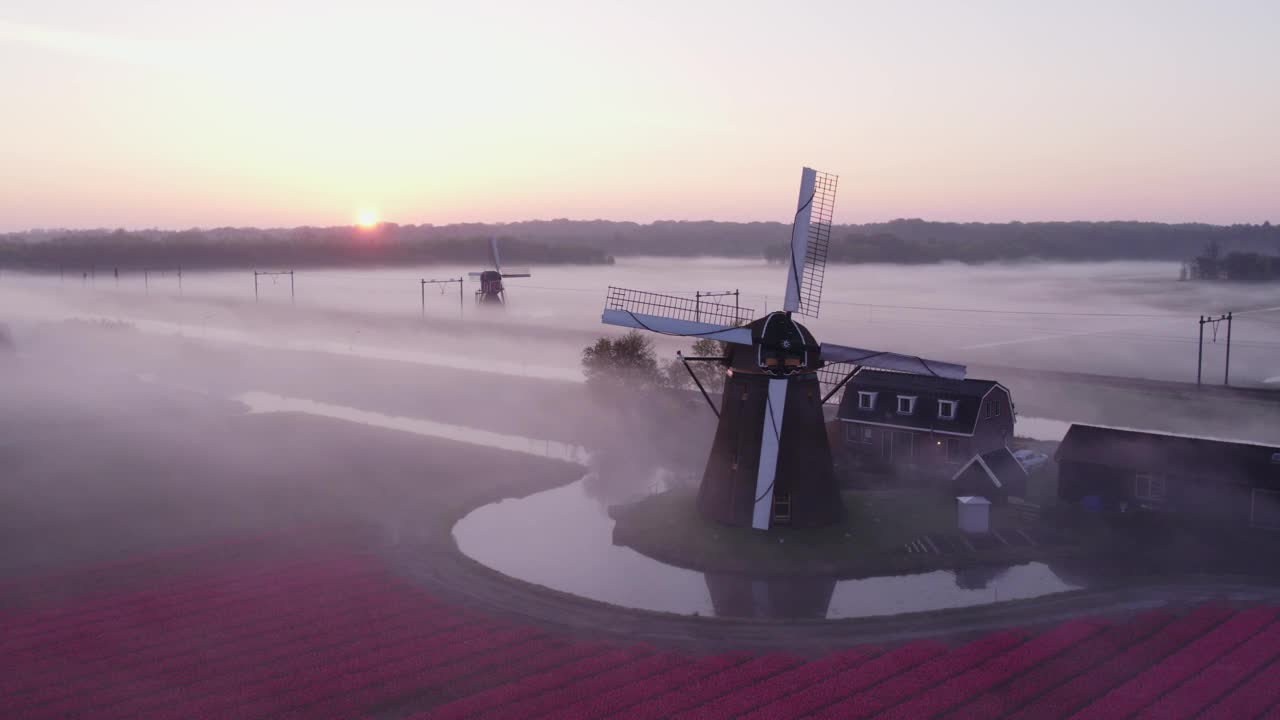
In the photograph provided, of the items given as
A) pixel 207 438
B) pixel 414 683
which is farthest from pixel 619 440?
pixel 414 683

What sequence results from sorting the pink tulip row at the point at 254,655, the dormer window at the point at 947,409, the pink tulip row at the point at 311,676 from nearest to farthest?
the pink tulip row at the point at 311,676 → the pink tulip row at the point at 254,655 → the dormer window at the point at 947,409

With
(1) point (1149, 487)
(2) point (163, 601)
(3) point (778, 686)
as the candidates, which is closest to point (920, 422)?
(1) point (1149, 487)

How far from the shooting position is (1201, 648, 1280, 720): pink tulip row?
1822 cm

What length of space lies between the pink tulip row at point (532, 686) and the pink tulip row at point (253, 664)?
423 centimetres

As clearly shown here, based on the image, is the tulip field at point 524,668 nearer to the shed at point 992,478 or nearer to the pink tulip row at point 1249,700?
the pink tulip row at point 1249,700

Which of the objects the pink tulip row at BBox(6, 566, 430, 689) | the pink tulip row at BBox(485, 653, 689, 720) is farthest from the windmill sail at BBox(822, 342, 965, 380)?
the pink tulip row at BBox(6, 566, 430, 689)

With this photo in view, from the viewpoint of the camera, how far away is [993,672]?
20656 millimetres

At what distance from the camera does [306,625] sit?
23.8m

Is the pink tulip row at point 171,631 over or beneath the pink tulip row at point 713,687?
beneath

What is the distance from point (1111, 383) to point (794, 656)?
53104mm

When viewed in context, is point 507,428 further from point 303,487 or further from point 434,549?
point 434,549

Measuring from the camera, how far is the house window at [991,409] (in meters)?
39.9

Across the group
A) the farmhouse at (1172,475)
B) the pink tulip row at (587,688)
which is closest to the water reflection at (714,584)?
the pink tulip row at (587,688)

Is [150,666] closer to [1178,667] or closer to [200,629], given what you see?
[200,629]
